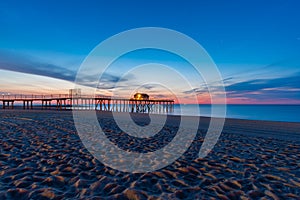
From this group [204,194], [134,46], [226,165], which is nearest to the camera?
[204,194]

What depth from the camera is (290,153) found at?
6.75m

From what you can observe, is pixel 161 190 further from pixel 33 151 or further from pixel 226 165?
pixel 33 151

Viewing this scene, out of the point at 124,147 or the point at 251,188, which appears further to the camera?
the point at 124,147

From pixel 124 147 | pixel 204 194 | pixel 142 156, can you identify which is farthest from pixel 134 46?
pixel 204 194

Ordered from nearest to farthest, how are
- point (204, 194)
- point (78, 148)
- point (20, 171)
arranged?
point (204, 194), point (20, 171), point (78, 148)

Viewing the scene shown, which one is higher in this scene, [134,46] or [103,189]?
[134,46]

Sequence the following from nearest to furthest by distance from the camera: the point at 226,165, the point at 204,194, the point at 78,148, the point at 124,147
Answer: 1. the point at 204,194
2. the point at 226,165
3. the point at 78,148
4. the point at 124,147

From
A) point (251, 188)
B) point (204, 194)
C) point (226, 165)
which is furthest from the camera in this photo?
point (226, 165)

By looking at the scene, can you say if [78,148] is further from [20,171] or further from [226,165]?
[226,165]

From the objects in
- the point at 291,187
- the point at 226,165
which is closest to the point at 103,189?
the point at 226,165

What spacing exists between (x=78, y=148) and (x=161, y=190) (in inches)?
170

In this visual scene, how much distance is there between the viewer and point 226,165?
5277 millimetres

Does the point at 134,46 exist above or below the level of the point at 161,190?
above

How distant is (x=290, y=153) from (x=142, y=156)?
585 centimetres
